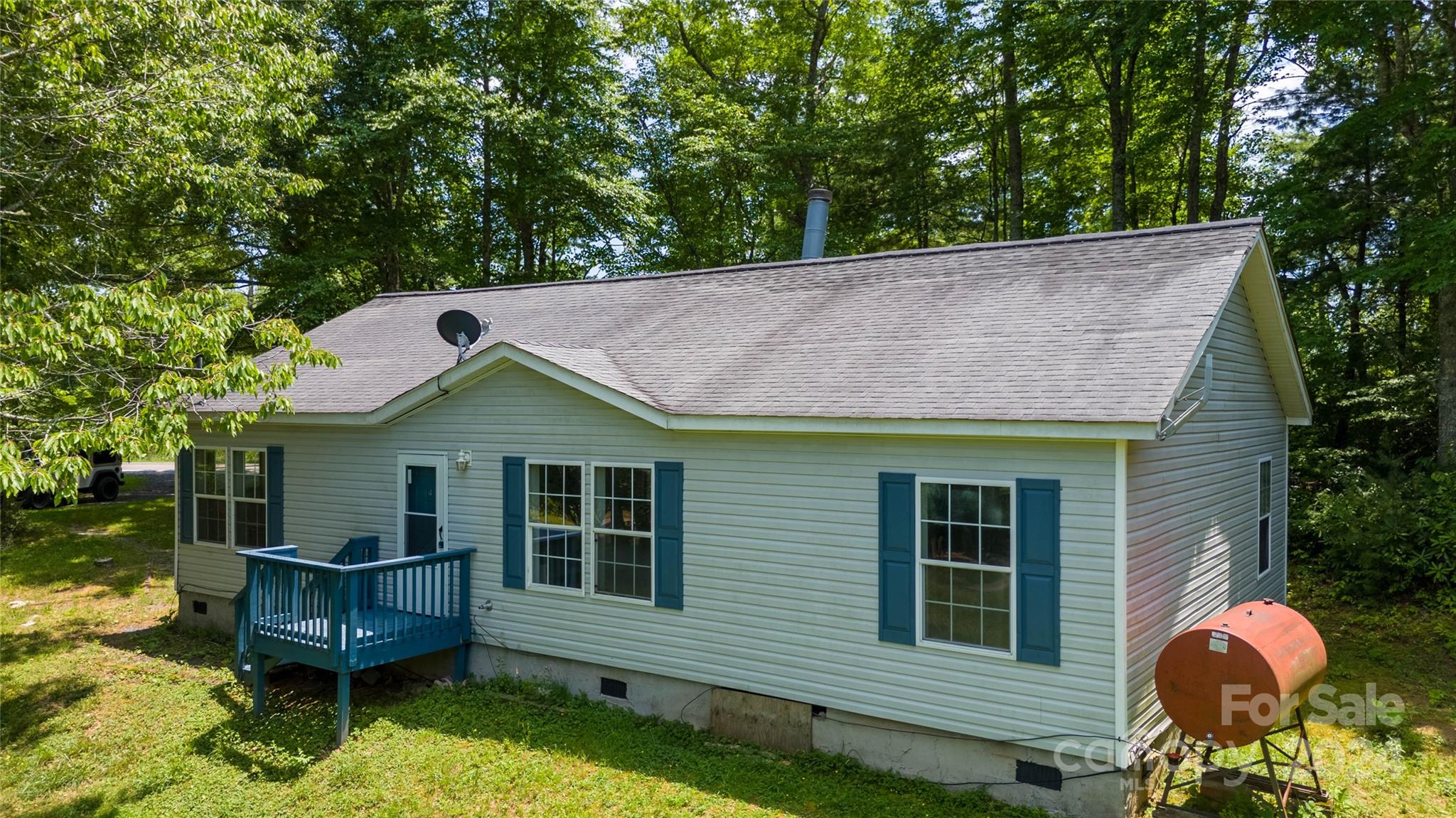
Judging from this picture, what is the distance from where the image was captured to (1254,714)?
5461mm

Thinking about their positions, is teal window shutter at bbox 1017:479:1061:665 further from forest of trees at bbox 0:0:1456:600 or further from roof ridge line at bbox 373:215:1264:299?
forest of trees at bbox 0:0:1456:600

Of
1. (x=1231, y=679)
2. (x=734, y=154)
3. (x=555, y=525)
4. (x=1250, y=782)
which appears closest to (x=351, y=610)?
(x=555, y=525)

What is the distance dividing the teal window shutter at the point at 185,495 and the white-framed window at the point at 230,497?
3.4 inches

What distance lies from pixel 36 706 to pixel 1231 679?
1177 centimetres

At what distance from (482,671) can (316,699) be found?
177 cm

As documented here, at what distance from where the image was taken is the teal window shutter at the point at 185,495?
11430 mm

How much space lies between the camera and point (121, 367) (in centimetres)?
827

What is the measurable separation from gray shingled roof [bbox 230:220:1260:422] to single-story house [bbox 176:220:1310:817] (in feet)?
0.14

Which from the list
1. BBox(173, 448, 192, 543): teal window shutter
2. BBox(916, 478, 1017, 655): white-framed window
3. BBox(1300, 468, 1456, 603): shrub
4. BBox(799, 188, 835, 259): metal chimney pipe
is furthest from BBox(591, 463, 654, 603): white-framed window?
BBox(1300, 468, 1456, 603): shrub

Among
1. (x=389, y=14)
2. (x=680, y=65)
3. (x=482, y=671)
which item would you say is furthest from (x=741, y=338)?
(x=680, y=65)

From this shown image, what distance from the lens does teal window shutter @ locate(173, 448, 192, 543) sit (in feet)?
37.5

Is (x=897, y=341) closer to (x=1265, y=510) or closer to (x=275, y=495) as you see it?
(x=1265, y=510)

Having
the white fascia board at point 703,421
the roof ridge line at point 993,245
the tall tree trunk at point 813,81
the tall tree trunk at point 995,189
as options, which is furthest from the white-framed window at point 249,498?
the tall tree trunk at point 995,189

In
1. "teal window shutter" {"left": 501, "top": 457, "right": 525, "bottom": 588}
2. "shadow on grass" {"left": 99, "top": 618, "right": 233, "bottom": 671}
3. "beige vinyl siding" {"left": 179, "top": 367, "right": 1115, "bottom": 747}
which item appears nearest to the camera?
"beige vinyl siding" {"left": 179, "top": 367, "right": 1115, "bottom": 747}
